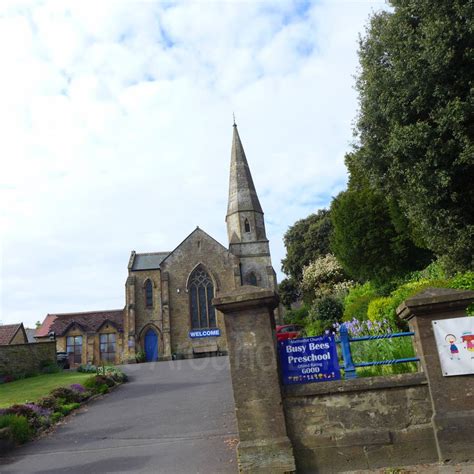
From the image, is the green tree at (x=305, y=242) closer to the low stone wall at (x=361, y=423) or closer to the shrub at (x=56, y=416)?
the shrub at (x=56, y=416)

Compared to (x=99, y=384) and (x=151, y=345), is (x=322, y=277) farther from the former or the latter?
(x=99, y=384)

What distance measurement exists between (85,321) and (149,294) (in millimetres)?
6976

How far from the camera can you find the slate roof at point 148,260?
4127 cm

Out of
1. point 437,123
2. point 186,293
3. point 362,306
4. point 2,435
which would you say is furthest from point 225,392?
point 186,293

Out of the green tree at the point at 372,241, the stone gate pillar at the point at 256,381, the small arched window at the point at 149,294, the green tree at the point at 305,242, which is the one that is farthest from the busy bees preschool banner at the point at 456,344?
the green tree at the point at 305,242

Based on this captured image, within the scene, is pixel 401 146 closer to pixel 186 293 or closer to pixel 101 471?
pixel 101 471

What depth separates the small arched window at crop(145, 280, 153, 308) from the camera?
39.7 meters

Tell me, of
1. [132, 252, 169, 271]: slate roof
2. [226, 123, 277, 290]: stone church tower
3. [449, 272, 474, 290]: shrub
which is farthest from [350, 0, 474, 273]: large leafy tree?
[132, 252, 169, 271]: slate roof

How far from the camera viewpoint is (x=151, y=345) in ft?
126

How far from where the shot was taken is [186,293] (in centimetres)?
3969

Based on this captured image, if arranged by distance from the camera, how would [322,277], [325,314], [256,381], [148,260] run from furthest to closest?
[148,260], [322,277], [325,314], [256,381]

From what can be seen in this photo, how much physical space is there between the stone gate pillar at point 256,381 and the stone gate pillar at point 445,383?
2.03 m

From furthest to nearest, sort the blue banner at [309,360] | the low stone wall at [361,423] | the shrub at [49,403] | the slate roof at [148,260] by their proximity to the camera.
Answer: the slate roof at [148,260] → the shrub at [49,403] → the blue banner at [309,360] → the low stone wall at [361,423]

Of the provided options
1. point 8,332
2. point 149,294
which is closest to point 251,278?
point 149,294
